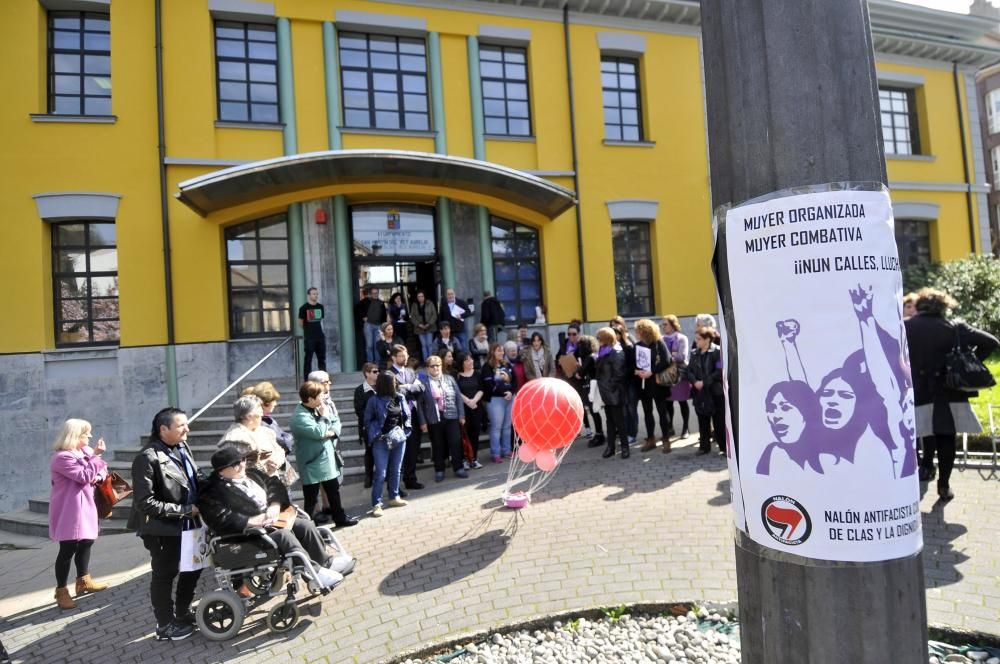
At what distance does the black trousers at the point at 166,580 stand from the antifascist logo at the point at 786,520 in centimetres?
435

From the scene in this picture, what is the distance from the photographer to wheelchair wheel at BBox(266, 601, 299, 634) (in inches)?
164

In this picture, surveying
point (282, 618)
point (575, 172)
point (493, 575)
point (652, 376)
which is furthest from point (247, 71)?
point (493, 575)

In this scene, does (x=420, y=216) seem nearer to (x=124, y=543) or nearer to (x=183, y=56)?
(x=183, y=56)

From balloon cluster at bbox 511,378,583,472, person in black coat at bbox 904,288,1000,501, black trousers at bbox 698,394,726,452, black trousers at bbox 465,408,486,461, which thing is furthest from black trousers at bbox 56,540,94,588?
person in black coat at bbox 904,288,1000,501

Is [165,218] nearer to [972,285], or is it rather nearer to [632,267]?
[632,267]

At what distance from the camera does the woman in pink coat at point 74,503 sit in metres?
5.36

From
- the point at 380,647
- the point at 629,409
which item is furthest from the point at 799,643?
the point at 629,409

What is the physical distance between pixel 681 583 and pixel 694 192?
11834 mm

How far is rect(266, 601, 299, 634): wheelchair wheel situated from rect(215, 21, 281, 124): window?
10.2 metres

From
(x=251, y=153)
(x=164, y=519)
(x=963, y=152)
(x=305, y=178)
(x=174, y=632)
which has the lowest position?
(x=174, y=632)

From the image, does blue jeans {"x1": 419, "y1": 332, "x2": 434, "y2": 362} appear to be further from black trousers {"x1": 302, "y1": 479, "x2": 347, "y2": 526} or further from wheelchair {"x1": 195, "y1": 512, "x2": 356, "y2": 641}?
wheelchair {"x1": 195, "y1": 512, "x2": 356, "y2": 641}

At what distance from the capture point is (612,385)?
25.3 feet

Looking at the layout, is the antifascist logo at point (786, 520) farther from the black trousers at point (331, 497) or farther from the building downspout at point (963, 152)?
the building downspout at point (963, 152)

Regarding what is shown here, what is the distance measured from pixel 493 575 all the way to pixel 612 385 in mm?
3736
